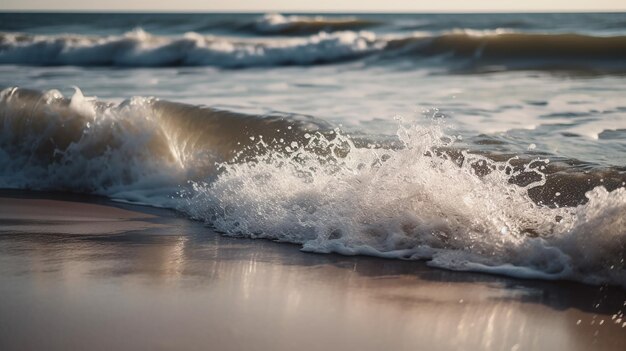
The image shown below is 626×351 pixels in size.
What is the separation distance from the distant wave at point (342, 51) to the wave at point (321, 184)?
9131 mm

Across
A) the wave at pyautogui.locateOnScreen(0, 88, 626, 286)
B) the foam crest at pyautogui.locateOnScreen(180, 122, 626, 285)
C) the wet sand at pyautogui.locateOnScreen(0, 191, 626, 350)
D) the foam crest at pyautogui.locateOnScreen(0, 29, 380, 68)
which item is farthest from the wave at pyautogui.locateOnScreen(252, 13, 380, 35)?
the wet sand at pyautogui.locateOnScreen(0, 191, 626, 350)

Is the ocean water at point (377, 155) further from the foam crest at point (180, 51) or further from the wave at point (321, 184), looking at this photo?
the foam crest at point (180, 51)

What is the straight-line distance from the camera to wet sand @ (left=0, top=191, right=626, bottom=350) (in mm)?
3889

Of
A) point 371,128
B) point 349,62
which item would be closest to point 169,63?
point 349,62

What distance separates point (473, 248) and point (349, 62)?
14799mm

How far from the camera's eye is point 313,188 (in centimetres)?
604

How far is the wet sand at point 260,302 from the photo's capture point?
3.89 meters

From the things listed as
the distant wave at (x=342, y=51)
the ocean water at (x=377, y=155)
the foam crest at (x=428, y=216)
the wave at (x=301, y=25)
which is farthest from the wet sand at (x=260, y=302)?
the wave at (x=301, y=25)

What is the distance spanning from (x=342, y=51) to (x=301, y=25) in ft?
28.0

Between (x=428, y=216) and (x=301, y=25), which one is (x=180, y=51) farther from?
(x=428, y=216)

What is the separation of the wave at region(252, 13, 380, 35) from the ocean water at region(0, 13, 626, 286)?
1163 cm

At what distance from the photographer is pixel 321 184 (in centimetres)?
607

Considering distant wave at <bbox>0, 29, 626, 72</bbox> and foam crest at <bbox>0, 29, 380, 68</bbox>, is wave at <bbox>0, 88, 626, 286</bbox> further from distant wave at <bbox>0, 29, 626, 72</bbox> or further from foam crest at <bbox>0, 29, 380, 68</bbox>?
foam crest at <bbox>0, 29, 380, 68</bbox>

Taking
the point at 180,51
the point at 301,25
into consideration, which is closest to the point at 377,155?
the point at 180,51
